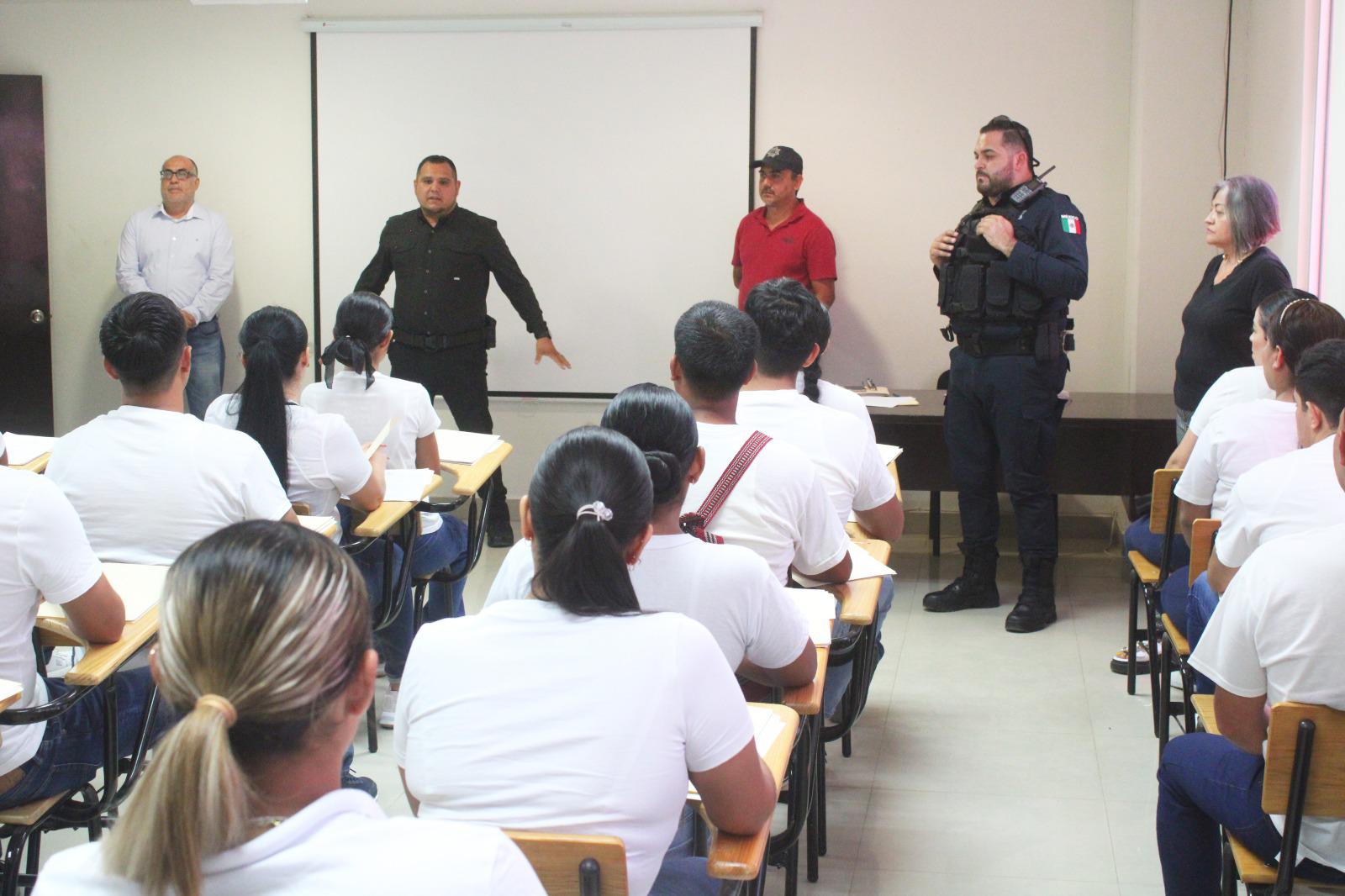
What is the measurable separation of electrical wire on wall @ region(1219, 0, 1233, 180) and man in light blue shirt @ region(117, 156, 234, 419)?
15.7 feet

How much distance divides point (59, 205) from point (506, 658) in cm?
642

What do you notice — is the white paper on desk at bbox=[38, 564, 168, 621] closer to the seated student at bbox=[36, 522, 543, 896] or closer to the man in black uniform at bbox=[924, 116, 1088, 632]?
the seated student at bbox=[36, 522, 543, 896]

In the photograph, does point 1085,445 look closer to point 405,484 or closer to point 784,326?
point 784,326

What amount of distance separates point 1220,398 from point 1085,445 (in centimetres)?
175

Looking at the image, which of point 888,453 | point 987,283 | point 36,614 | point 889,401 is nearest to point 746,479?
point 888,453

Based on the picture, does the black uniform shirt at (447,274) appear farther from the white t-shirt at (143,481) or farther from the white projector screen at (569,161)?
the white t-shirt at (143,481)

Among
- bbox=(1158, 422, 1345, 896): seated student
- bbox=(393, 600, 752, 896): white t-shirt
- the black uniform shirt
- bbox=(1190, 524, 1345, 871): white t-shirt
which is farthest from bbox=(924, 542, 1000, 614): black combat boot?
bbox=(393, 600, 752, 896): white t-shirt

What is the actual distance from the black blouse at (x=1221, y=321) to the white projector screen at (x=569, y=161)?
8.86 ft

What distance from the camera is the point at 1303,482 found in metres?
2.57

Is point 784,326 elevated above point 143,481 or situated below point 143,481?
above

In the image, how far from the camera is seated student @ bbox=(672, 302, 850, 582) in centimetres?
258

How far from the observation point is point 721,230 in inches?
260

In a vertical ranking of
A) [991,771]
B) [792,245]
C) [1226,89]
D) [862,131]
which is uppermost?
[1226,89]

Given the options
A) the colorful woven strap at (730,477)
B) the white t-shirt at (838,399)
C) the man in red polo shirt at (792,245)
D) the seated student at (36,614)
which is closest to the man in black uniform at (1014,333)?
the man in red polo shirt at (792,245)
